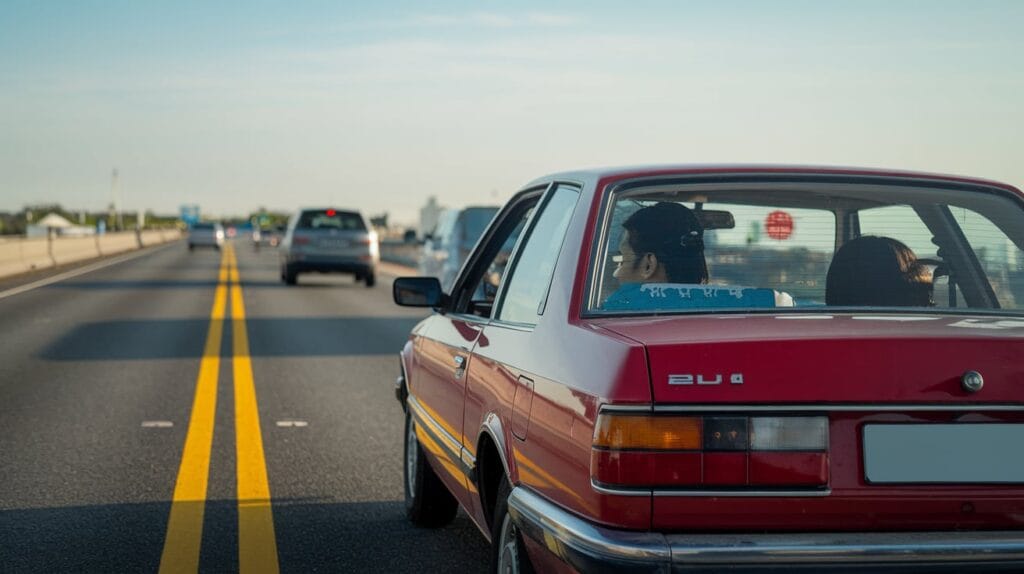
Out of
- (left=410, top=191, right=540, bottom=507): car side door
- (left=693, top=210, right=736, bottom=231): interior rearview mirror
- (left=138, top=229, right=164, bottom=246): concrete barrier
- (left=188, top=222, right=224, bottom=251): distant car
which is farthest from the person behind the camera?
(left=138, top=229, right=164, bottom=246): concrete barrier

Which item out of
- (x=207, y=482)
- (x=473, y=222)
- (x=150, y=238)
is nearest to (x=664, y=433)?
(x=207, y=482)

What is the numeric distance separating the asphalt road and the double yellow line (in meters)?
0.02

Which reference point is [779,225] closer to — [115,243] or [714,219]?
[714,219]

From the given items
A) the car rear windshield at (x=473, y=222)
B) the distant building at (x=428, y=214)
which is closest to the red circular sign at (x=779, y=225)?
the car rear windshield at (x=473, y=222)

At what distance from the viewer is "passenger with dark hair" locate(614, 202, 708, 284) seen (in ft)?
12.3

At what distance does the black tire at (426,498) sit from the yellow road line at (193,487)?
95cm

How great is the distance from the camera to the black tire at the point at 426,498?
554 centimetres

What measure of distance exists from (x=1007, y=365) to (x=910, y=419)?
27 cm

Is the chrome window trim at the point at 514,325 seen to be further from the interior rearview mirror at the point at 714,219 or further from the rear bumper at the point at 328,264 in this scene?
the rear bumper at the point at 328,264

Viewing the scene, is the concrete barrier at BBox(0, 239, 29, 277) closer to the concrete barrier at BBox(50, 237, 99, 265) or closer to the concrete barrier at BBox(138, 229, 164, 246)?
the concrete barrier at BBox(50, 237, 99, 265)

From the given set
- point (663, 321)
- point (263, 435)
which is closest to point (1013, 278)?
point (663, 321)

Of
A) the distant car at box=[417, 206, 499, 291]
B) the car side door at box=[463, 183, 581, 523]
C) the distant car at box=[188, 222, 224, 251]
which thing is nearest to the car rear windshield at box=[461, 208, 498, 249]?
the distant car at box=[417, 206, 499, 291]

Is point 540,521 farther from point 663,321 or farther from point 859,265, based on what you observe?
point 859,265

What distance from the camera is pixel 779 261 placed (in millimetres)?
3877
